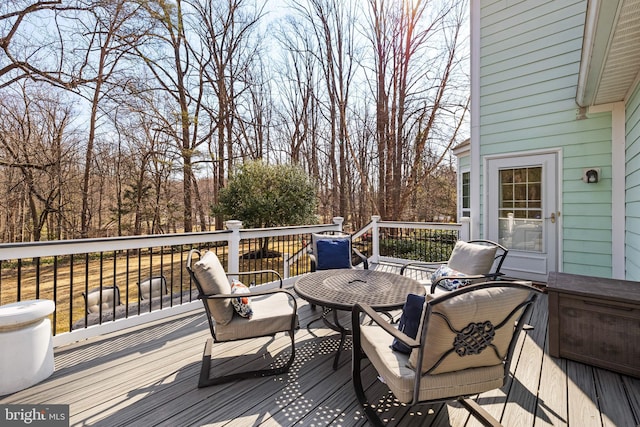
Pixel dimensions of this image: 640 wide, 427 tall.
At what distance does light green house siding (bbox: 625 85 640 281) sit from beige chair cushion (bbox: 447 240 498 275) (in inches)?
60.2

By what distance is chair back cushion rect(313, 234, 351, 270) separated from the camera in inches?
162

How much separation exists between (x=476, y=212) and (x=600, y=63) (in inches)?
109

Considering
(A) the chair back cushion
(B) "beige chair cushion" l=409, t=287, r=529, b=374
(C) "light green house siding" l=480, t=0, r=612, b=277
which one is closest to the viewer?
(B) "beige chair cushion" l=409, t=287, r=529, b=374

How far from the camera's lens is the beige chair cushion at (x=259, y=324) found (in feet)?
7.44

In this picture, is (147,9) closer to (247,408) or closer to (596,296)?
(247,408)

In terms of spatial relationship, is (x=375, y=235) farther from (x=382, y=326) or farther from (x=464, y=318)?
(x=464, y=318)

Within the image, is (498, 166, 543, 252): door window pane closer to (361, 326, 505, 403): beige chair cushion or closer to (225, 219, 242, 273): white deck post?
(361, 326, 505, 403): beige chair cushion

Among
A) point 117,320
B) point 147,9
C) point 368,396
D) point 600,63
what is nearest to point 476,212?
point 600,63

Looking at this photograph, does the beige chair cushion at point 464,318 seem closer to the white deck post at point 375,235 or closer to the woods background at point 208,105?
the white deck post at point 375,235

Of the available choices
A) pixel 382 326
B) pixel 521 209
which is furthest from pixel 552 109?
pixel 382 326

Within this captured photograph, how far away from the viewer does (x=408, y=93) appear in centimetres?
953

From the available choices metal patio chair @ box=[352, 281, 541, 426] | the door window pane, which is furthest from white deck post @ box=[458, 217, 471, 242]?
metal patio chair @ box=[352, 281, 541, 426]

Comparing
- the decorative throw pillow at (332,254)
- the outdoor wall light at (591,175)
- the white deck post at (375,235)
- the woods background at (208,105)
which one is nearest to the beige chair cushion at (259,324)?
the decorative throw pillow at (332,254)

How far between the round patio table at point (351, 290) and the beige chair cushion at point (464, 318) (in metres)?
0.77
